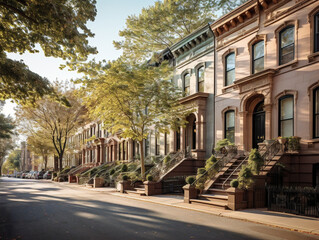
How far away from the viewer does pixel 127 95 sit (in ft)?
70.0

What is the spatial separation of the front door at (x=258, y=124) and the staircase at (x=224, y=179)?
180cm

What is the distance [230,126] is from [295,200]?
28.5ft

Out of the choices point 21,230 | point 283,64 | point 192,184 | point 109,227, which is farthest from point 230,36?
point 21,230

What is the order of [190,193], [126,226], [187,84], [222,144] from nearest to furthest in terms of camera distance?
[126,226]
[190,193]
[222,144]
[187,84]

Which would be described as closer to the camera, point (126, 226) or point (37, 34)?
point (126, 226)

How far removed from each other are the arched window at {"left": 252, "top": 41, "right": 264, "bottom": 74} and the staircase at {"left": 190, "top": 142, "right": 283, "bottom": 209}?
4.99 meters

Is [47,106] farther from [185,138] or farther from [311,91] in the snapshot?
[311,91]

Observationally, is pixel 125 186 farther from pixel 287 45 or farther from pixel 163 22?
pixel 163 22

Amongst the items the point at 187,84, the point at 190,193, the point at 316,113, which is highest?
the point at 187,84

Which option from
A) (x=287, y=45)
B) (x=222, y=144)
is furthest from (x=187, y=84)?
(x=287, y=45)

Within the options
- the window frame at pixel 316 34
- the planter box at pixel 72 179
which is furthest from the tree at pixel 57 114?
the window frame at pixel 316 34

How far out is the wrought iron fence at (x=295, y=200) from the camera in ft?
37.6

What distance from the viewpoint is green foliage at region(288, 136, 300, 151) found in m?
14.9

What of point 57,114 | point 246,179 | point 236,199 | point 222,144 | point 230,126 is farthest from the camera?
point 57,114
